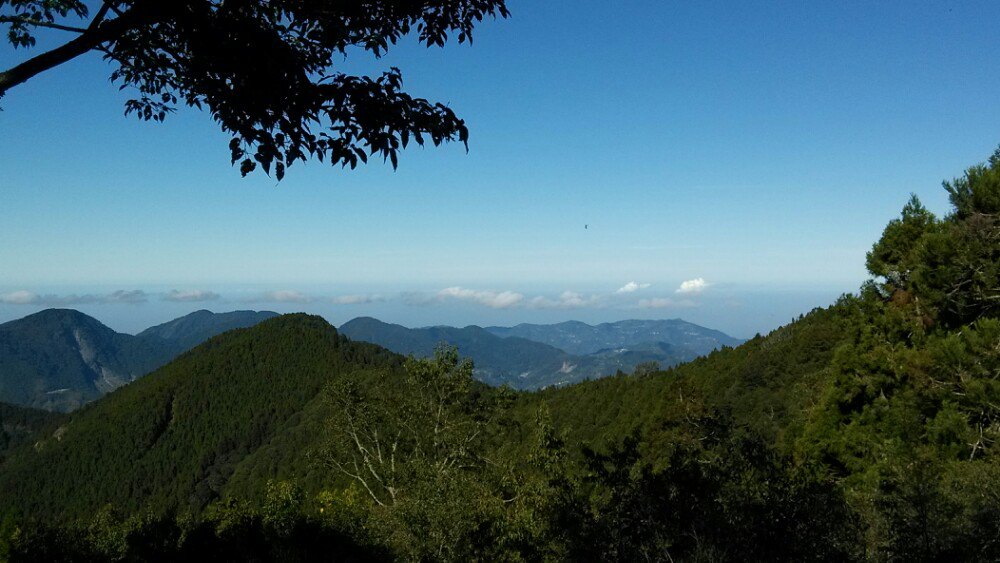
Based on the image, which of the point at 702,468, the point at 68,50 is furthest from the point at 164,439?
the point at 68,50

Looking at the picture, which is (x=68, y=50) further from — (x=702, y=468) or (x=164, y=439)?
(x=164, y=439)

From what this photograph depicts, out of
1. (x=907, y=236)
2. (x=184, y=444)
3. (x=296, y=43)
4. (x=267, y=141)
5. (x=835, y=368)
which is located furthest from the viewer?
(x=184, y=444)

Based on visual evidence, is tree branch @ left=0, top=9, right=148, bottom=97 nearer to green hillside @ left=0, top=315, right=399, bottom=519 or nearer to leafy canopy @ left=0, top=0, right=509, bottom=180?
leafy canopy @ left=0, top=0, right=509, bottom=180

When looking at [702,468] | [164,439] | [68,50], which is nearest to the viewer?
[68,50]

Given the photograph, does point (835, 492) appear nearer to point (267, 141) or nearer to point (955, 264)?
point (267, 141)

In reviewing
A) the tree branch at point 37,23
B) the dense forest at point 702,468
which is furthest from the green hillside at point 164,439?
the tree branch at point 37,23

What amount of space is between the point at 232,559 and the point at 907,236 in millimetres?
24494

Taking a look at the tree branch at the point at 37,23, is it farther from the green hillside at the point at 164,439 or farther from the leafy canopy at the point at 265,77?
the green hillside at the point at 164,439

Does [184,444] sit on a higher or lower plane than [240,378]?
lower

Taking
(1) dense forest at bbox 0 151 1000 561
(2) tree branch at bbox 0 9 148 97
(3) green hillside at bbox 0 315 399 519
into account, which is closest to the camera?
(2) tree branch at bbox 0 9 148 97

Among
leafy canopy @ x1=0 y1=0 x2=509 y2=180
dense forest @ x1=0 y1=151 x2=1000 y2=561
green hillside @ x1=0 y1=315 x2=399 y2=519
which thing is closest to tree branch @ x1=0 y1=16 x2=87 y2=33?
leafy canopy @ x1=0 y1=0 x2=509 y2=180

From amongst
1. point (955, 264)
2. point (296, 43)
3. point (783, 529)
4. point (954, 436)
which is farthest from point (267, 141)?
point (955, 264)

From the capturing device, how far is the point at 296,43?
4.90 m

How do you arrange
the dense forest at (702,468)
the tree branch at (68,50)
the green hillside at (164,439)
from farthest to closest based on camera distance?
the green hillside at (164,439) < the dense forest at (702,468) < the tree branch at (68,50)
